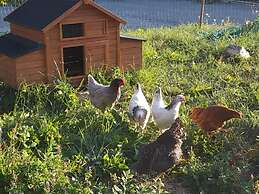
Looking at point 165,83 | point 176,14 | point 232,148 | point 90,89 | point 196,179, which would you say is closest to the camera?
point 196,179

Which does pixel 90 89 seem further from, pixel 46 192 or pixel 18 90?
pixel 46 192

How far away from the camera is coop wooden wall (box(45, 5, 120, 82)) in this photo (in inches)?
305

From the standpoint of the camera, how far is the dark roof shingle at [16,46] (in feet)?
25.0

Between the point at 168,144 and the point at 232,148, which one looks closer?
the point at 168,144

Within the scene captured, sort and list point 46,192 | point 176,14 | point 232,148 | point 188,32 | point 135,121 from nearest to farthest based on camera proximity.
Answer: point 46,192, point 232,148, point 135,121, point 188,32, point 176,14

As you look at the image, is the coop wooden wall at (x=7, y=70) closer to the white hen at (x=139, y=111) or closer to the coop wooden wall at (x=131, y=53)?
the coop wooden wall at (x=131, y=53)

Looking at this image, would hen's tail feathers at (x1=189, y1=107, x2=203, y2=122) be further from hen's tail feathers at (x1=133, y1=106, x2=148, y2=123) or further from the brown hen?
hen's tail feathers at (x1=133, y1=106, x2=148, y2=123)

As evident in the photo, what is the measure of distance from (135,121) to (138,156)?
3.27 ft

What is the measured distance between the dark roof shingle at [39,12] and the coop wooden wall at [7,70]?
59cm

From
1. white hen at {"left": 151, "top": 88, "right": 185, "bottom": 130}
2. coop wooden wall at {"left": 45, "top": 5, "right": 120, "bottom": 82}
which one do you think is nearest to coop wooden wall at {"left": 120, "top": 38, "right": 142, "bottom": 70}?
coop wooden wall at {"left": 45, "top": 5, "right": 120, "bottom": 82}

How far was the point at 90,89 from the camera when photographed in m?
7.11

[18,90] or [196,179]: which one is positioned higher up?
[18,90]

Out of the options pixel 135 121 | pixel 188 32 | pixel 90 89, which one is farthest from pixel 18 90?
pixel 188 32

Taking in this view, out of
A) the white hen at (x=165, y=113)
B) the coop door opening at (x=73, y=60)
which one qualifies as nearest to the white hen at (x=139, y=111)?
the white hen at (x=165, y=113)
